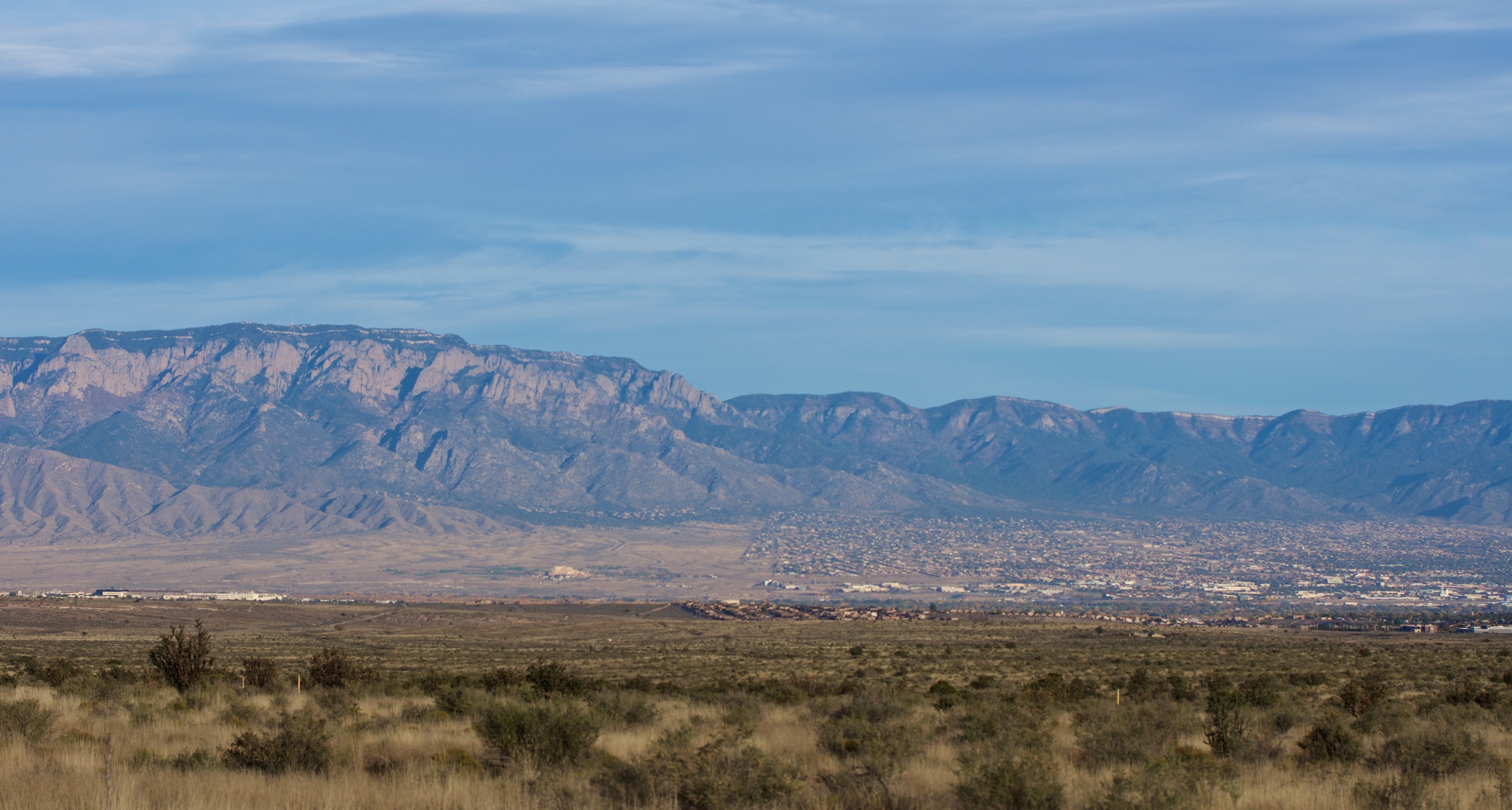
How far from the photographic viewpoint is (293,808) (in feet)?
40.3

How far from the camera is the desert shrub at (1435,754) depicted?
50.1 ft

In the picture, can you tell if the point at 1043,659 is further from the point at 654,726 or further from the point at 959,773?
the point at 959,773

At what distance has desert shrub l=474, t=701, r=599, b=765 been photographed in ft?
49.5

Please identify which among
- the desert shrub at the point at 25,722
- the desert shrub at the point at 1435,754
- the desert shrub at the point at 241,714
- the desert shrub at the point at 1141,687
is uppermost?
the desert shrub at the point at 1435,754

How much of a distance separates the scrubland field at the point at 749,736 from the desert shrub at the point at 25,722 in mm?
54

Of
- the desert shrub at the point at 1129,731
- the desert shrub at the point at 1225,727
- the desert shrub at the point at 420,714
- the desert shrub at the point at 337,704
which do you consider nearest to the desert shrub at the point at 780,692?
the desert shrub at the point at 1129,731

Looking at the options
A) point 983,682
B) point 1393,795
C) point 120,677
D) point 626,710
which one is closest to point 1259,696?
point 983,682

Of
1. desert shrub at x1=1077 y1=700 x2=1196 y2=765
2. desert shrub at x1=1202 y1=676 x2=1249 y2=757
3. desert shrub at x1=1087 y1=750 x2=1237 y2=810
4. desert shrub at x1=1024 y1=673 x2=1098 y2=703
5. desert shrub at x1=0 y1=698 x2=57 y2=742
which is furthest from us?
desert shrub at x1=1024 y1=673 x2=1098 y2=703

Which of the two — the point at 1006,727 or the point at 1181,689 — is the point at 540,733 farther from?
the point at 1181,689

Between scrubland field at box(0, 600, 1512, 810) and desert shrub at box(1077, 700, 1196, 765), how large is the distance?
0.06m

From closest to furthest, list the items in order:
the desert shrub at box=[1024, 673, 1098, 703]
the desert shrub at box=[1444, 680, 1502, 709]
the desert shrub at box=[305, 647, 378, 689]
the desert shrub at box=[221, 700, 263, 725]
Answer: the desert shrub at box=[221, 700, 263, 725]
the desert shrub at box=[1444, 680, 1502, 709]
the desert shrub at box=[1024, 673, 1098, 703]
the desert shrub at box=[305, 647, 378, 689]

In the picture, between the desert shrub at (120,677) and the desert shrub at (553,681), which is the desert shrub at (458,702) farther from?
the desert shrub at (120,677)

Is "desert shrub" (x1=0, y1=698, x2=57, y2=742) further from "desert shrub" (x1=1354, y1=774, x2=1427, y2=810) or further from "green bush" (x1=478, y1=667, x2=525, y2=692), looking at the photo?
"desert shrub" (x1=1354, y1=774, x2=1427, y2=810)

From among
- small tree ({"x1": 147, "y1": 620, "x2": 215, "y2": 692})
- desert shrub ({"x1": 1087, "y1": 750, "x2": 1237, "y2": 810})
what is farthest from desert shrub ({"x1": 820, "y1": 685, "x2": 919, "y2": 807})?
small tree ({"x1": 147, "y1": 620, "x2": 215, "y2": 692})
